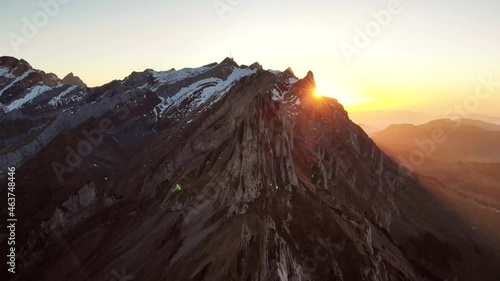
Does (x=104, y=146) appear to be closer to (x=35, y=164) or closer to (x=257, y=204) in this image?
(x=35, y=164)

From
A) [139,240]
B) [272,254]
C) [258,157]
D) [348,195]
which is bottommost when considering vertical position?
[348,195]

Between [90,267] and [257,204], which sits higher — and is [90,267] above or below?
below

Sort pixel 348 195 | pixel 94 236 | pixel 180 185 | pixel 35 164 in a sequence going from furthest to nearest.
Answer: pixel 35 164, pixel 348 195, pixel 94 236, pixel 180 185

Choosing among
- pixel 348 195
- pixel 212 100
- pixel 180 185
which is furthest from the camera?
pixel 212 100

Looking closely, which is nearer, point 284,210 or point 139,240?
point 284,210

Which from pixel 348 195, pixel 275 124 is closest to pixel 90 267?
pixel 275 124

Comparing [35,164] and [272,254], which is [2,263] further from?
[272,254]

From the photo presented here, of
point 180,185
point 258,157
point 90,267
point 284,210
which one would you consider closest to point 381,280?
point 284,210
